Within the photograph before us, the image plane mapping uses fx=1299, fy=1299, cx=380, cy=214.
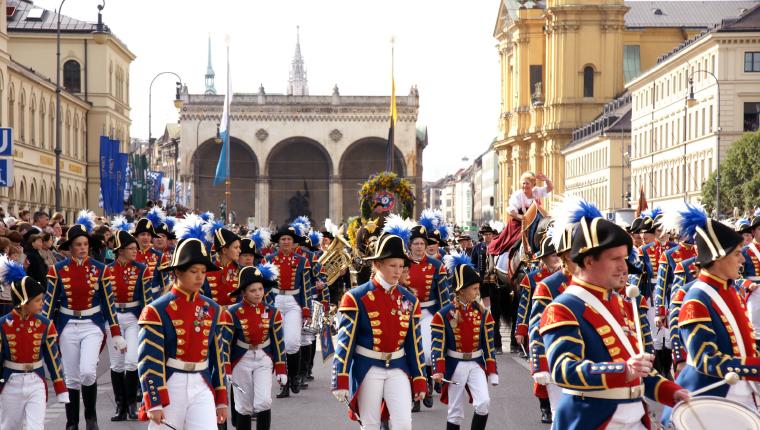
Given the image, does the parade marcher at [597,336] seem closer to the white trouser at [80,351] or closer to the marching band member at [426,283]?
the white trouser at [80,351]

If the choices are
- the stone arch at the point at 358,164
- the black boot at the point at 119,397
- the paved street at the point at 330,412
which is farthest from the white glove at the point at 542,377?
the stone arch at the point at 358,164

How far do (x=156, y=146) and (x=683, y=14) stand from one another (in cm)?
9067

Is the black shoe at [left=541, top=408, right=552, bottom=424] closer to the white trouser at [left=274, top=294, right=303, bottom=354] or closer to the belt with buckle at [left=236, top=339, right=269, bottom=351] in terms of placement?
the belt with buckle at [left=236, top=339, right=269, bottom=351]

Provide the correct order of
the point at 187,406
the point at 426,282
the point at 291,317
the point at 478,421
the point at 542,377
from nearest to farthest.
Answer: the point at 542,377
the point at 187,406
the point at 478,421
the point at 426,282
the point at 291,317

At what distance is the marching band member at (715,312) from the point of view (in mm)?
7559

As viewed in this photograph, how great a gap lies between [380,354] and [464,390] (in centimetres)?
173

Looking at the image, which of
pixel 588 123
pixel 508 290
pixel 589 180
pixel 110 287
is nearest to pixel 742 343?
pixel 110 287


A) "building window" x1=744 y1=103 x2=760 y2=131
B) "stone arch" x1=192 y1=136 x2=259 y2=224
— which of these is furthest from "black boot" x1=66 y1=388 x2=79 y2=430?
"stone arch" x1=192 y1=136 x2=259 y2=224

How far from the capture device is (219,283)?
46.2ft

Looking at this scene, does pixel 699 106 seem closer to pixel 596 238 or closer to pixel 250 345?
pixel 250 345

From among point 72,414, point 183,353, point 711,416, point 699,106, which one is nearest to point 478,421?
point 183,353

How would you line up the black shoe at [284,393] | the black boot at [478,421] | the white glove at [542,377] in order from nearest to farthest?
the white glove at [542,377] → the black boot at [478,421] → the black shoe at [284,393]

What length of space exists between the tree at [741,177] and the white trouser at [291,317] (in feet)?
140

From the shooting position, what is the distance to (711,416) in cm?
605
